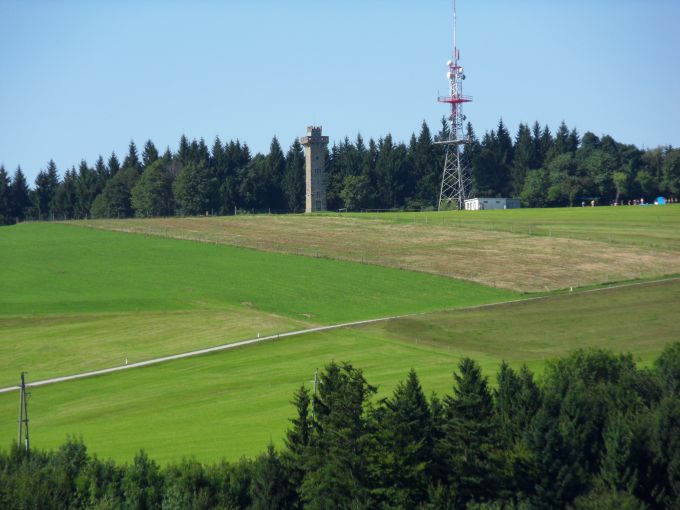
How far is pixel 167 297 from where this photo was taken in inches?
3177

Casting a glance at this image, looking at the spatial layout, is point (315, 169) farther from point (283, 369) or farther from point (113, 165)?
point (283, 369)

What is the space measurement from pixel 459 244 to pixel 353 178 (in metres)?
68.6

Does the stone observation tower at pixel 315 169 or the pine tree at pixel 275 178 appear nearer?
the stone observation tower at pixel 315 169

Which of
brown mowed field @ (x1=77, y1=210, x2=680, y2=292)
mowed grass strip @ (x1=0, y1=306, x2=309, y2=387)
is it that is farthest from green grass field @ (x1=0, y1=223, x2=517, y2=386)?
brown mowed field @ (x1=77, y1=210, x2=680, y2=292)

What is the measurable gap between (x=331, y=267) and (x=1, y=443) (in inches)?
1897

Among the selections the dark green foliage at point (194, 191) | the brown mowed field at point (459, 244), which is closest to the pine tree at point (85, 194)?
the dark green foliage at point (194, 191)

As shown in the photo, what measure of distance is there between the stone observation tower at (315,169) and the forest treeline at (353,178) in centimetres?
613

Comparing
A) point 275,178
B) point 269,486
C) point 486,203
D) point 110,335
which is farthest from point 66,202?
point 269,486

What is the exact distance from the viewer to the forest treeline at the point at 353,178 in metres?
167

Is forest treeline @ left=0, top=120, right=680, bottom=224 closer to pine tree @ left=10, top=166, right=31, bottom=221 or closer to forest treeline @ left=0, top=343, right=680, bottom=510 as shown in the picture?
pine tree @ left=10, top=166, right=31, bottom=221

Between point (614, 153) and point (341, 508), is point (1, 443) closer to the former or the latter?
point (341, 508)

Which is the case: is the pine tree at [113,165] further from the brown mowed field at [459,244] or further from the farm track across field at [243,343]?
the farm track across field at [243,343]

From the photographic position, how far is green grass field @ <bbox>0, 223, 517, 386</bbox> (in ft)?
217

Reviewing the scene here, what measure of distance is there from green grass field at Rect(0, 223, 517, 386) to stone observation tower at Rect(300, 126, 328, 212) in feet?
191
